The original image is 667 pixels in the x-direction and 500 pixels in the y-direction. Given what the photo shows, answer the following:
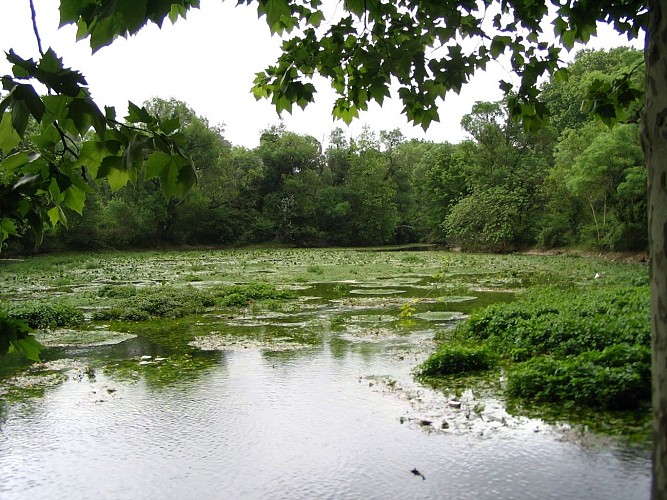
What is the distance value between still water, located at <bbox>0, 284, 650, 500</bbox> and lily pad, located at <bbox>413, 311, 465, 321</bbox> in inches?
165

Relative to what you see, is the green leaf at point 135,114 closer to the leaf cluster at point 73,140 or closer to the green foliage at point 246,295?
the leaf cluster at point 73,140

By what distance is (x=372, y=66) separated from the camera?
3.65 metres

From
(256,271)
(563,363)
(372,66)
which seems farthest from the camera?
(256,271)

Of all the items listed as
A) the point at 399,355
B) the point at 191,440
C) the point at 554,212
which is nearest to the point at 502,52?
the point at 191,440

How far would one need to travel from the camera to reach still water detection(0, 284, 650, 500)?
4.86 meters

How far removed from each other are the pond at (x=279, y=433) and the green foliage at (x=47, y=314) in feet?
7.14

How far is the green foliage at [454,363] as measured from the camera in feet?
26.8

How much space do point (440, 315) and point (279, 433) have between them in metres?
7.69

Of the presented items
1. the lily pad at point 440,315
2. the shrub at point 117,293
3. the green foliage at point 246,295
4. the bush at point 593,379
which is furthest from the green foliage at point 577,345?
the shrub at point 117,293

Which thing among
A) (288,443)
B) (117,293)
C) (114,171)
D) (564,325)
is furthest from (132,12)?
(117,293)

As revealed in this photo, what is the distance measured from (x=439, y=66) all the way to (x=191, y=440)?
14.3 feet

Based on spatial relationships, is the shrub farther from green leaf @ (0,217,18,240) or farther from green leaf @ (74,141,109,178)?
green leaf @ (74,141,109,178)

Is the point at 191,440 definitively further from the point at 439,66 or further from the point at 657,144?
the point at 657,144

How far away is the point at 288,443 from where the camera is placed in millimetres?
5875
